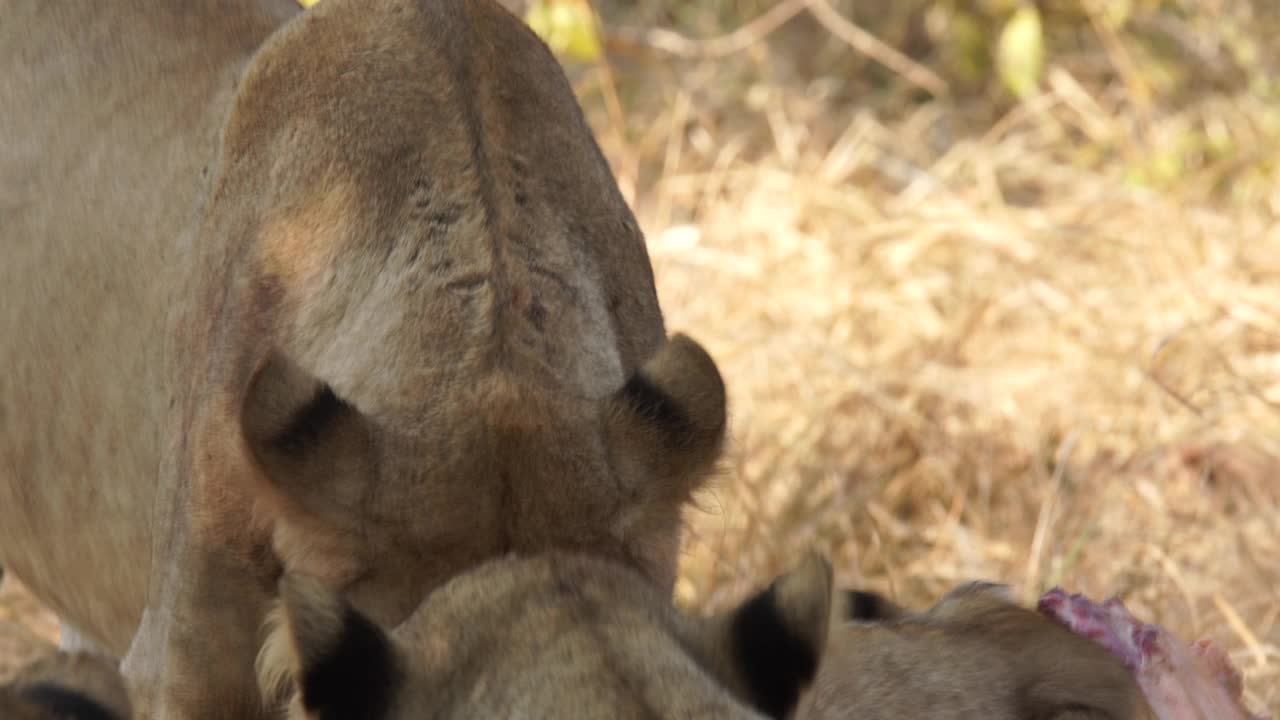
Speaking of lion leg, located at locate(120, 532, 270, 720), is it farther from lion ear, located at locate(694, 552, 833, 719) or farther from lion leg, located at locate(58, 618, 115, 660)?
lion leg, located at locate(58, 618, 115, 660)

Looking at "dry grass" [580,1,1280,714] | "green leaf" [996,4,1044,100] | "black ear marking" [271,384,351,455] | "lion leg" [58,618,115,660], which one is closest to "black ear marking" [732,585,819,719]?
"black ear marking" [271,384,351,455]

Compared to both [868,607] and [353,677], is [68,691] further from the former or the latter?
[353,677]

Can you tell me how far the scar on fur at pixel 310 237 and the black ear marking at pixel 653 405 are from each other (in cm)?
49

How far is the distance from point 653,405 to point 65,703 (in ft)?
4.90

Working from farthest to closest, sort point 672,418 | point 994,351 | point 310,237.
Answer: point 994,351 → point 310,237 → point 672,418

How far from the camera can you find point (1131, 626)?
2.93m

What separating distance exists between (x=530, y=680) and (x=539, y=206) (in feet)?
Answer: 3.01

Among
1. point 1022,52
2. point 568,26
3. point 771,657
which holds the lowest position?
point 1022,52

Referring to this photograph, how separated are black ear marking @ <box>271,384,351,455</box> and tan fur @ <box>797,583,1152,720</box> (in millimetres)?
727

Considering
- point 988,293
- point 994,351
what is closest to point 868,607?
point 994,351

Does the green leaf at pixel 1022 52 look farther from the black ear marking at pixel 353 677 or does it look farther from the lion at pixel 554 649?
the black ear marking at pixel 353 677

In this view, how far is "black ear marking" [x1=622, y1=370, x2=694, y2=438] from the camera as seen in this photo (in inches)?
90.8

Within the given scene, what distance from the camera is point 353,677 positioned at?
73.0 inches

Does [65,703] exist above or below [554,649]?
below
